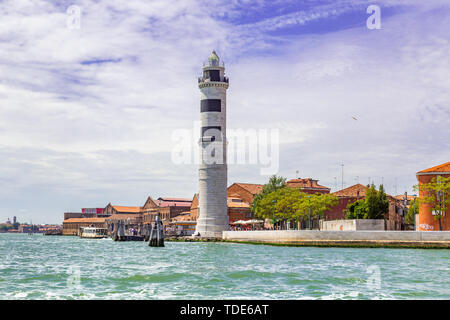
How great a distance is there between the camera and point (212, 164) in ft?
252

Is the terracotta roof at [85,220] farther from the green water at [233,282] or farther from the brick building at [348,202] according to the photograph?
the green water at [233,282]

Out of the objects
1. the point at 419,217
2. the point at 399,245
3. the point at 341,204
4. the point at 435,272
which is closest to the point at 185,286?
the point at 435,272

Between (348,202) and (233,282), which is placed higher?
(348,202)

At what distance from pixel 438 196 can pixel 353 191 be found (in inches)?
1248

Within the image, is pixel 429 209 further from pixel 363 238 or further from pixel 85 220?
pixel 85 220

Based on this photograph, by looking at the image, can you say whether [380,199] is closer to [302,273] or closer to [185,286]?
[302,273]

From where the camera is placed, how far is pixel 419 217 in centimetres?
5647

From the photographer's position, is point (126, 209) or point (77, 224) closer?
point (126, 209)

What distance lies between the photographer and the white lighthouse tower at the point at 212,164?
77.0m

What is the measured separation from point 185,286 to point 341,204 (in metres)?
65.6

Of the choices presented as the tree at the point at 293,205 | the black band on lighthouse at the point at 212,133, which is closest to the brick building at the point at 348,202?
the tree at the point at 293,205

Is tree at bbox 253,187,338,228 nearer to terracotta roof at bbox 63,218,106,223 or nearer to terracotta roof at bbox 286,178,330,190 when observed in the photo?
terracotta roof at bbox 286,178,330,190

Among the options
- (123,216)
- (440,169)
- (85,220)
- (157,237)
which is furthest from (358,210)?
(85,220)

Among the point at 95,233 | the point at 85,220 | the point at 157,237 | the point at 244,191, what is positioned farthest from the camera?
the point at 85,220
